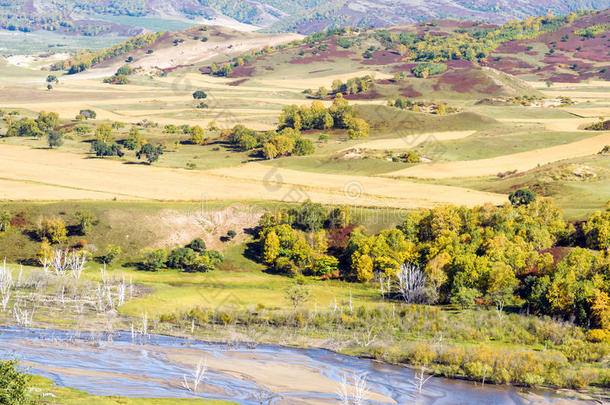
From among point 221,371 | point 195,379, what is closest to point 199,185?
point 221,371

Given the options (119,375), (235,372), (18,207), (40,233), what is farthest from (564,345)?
(18,207)

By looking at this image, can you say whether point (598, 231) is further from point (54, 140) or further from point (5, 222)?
point (54, 140)

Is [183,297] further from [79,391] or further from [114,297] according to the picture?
[79,391]

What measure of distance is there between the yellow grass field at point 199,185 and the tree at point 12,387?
78.7m

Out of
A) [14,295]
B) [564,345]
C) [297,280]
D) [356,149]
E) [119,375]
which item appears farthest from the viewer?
[356,149]

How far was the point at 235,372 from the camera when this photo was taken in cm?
7131

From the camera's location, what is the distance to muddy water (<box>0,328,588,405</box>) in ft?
215

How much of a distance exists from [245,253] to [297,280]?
1314cm

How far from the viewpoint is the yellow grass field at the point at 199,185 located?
132 meters

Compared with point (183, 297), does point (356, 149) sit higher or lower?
higher

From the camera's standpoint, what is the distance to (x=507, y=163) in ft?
582

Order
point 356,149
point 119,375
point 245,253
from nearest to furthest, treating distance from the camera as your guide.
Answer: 1. point 119,375
2. point 245,253
3. point 356,149

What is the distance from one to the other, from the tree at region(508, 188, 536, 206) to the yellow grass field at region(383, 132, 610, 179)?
31601mm

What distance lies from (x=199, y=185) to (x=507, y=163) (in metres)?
82.8
